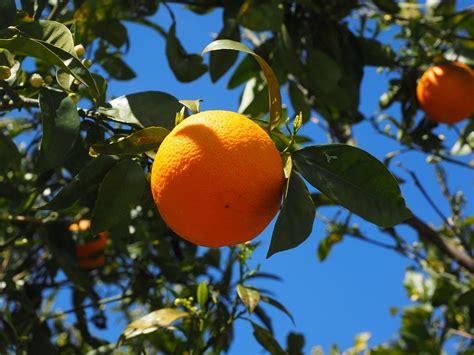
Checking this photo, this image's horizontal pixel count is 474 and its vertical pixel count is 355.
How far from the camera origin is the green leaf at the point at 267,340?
63.8 inches

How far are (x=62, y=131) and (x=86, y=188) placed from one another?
0.13 m

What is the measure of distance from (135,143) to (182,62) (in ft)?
3.10

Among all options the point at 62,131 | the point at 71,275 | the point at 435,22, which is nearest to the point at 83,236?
the point at 71,275

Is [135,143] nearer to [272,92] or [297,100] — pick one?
[272,92]

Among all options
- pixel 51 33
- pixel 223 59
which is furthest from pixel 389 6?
pixel 51 33

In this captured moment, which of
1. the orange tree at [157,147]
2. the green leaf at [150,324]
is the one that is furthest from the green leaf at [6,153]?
the green leaf at [150,324]

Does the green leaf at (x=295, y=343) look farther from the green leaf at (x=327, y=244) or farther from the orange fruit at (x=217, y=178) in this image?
the orange fruit at (x=217, y=178)

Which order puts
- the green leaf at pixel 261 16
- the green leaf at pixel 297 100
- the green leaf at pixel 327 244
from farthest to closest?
the green leaf at pixel 327 244 < the green leaf at pixel 297 100 < the green leaf at pixel 261 16

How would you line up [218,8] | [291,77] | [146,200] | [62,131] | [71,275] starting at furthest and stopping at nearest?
[218,8], [291,77], [71,275], [146,200], [62,131]

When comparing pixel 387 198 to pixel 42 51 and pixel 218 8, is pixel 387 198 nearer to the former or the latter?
pixel 42 51

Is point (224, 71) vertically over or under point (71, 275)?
over

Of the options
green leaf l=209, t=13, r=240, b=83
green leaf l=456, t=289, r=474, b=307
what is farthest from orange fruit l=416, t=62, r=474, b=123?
green leaf l=456, t=289, r=474, b=307

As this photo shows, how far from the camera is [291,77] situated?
2279mm

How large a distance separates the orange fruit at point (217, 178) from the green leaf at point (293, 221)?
0.04 meters
